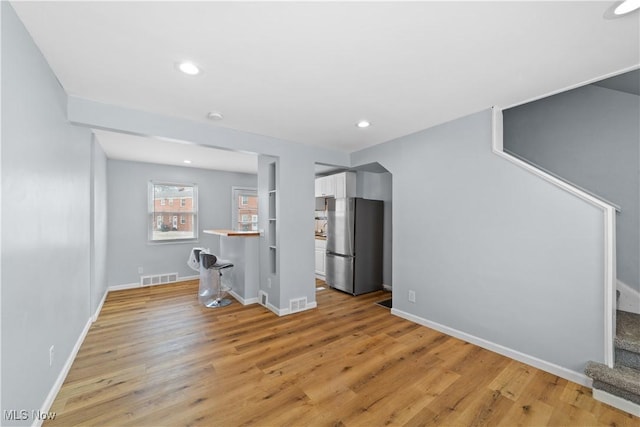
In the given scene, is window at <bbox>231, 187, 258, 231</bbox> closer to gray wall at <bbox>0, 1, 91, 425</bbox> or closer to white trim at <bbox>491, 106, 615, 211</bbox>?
gray wall at <bbox>0, 1, 91, 425</bbox>

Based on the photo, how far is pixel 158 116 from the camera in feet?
9.26

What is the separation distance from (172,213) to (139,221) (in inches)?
24.5

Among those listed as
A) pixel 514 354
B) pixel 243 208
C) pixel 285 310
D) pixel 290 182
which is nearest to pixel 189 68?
pixel 290 182

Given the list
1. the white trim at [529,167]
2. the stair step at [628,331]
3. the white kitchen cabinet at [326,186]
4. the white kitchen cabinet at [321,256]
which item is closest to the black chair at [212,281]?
the white kitchen cabinet at [321,256]

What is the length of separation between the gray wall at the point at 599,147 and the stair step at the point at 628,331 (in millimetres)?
348

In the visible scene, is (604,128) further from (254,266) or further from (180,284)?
(180,284)

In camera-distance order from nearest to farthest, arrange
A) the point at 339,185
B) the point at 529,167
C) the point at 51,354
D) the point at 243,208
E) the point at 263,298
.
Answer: the point at 51,354, the point at 529,167, the point at 263,298, the point at 339,185, the point at 243,208

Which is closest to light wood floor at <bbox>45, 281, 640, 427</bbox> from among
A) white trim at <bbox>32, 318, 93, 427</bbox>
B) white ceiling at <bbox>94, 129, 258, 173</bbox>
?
white trim at <bbox>32, 318, 93, 427</bbox>

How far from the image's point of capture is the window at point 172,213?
5.45 meters

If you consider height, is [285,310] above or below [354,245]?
below

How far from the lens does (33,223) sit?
161 centimetres

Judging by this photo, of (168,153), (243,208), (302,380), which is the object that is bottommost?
(302,380)

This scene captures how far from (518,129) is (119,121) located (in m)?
4.62

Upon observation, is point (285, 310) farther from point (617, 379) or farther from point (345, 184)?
point (617, 379)
